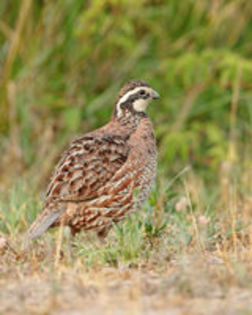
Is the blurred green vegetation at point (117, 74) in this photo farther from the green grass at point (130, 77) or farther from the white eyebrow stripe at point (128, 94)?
the white eyebrow stripe at point (128, 94)

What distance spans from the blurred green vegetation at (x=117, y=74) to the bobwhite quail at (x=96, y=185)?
2898mm

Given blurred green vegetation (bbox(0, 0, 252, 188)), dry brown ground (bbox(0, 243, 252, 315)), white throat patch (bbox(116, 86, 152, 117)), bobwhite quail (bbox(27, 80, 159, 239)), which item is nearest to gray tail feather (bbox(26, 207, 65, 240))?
bobwhite quail (bbox(27, 80, 159, 239))

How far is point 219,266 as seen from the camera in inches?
165

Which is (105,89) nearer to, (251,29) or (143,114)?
(251,29)

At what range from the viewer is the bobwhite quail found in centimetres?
537

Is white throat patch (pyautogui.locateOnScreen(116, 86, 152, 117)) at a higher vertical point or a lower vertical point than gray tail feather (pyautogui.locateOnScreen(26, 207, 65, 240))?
higher

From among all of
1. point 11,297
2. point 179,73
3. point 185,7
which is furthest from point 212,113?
point 11,297

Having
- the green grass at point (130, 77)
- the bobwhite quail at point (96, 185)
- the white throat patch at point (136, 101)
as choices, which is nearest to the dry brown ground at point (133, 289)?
the bobwhite quail at point (96, 185)

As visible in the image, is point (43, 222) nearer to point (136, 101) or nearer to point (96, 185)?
point (96, 185)

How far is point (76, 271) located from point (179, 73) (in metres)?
5.08

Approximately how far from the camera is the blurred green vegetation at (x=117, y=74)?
8.80 m

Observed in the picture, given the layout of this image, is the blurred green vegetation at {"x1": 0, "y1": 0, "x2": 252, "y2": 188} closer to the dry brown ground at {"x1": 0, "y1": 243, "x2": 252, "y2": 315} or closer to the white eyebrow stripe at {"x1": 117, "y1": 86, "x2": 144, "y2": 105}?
the white eyebrow stripe at {"x1": 117, "y1": 86, "x2": 144, "y2": 105}

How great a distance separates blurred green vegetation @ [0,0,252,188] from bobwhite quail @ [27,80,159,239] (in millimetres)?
2898

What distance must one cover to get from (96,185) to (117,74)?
4.12 meters
